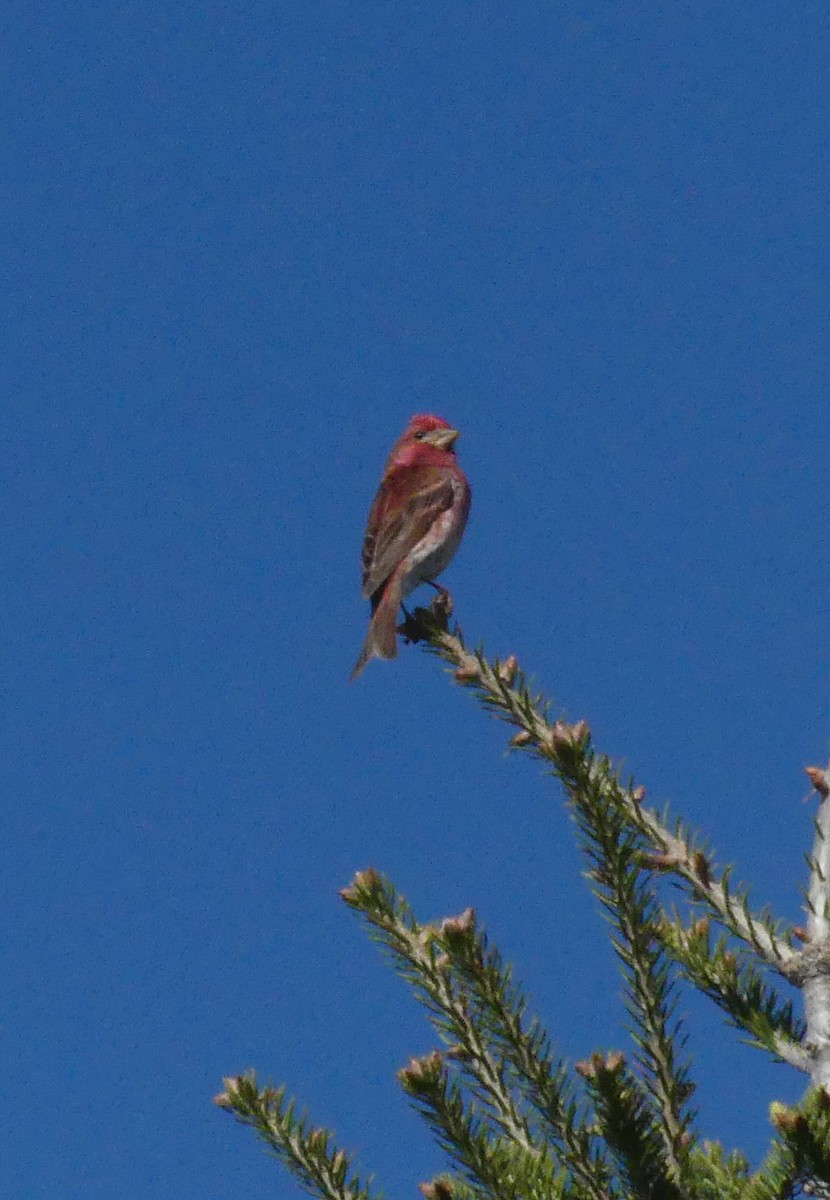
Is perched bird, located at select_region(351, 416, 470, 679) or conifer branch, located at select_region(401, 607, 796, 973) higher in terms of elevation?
perched bird, located at select_region(351, 416, 470, 679)

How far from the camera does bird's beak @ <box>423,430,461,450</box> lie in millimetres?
10258

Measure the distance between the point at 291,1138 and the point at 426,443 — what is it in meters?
7.72

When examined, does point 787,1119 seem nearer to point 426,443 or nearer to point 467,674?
point 467,674

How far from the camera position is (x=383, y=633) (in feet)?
25.0

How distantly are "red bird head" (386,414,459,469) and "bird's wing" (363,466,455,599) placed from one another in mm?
449

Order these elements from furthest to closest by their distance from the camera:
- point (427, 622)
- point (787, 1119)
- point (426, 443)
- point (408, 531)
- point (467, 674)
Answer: point (426, 443), point (408, 531), point (427, 622), point (467, 674), point (787, 1119)

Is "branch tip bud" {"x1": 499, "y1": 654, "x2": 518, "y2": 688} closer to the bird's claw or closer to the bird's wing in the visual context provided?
the bird's claw

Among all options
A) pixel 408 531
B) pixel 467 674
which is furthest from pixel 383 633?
pixel 467 674

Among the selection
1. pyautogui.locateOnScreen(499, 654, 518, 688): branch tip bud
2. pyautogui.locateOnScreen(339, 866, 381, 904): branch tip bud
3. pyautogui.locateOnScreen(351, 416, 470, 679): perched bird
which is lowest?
pyautogui.locateOnScreen(339, 866, 381, 904): branch tip bud

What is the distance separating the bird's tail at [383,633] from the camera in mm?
7594

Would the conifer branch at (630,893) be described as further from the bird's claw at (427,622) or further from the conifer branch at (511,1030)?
the bird's claw at (427,622)

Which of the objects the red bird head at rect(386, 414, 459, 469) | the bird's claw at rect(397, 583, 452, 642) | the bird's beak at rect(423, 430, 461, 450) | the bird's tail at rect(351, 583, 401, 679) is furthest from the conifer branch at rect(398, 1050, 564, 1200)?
the bird's beak at rect(423, 430, 461, 450)

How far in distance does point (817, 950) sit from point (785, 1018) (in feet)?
0.49

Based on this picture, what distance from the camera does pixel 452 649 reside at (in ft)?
14.3
